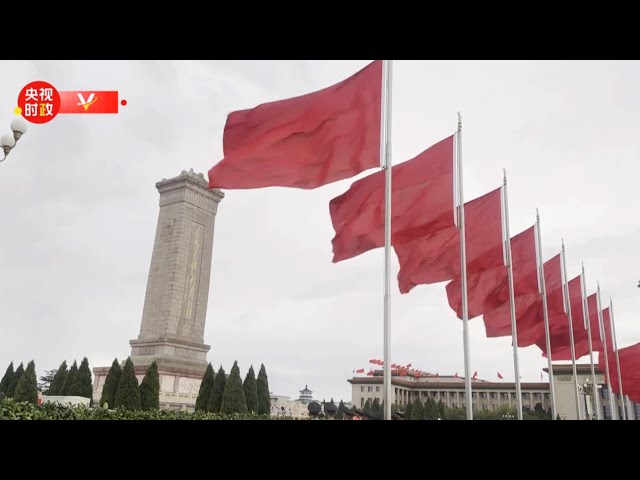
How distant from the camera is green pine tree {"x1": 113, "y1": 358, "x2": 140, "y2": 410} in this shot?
2744 centimetres

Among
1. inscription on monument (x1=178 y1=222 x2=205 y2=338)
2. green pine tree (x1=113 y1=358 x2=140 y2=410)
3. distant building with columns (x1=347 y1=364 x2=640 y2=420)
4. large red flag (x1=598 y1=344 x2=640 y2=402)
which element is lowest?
green pine tree (x1=113 y1=358 x2=140 y2=410)

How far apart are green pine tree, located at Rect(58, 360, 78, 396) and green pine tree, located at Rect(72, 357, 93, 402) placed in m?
0.19

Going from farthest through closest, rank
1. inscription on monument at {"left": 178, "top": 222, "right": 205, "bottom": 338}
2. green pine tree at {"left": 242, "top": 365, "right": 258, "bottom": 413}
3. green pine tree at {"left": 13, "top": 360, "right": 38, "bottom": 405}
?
inscription on monument at {"left": 178, "top": 222, "right": 205, "bottom": 338}, green pine tree at {"left": 242, "top": 365, "right": 258, "bottom": 413}, green pine tree at {"left": 13, "top": 360, "right": 38, "bottom": 405}

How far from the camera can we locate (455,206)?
11.1 meters

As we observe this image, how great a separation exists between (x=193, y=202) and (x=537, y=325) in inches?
1039

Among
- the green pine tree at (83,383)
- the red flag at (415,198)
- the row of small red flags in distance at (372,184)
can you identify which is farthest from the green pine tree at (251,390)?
the red flag at (415,198)

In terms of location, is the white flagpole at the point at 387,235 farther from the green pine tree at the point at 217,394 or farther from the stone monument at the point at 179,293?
the stone monument at the point at 179,293

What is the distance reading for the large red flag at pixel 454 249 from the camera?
12148 mm

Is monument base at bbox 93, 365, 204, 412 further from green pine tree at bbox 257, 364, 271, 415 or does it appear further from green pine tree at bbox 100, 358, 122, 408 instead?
green pine tree at bbox 257, 364, 271, 415

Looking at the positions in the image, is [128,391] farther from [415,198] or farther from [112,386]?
[415,198]

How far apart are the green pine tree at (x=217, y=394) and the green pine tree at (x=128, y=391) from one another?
337 cm

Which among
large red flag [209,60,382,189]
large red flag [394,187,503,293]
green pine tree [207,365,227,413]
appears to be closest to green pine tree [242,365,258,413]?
green pine tree [207,365,227,413]

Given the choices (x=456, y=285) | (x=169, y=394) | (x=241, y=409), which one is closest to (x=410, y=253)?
(x=456, y=285)
